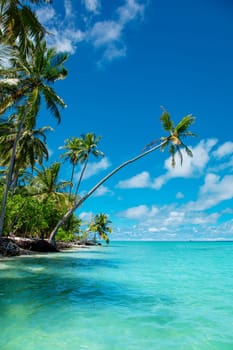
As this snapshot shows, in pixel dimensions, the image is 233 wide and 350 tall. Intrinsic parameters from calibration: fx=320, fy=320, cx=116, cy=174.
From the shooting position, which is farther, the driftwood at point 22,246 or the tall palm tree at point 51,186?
the tall palm tree at point 51,186

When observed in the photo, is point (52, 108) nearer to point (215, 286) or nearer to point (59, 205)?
point (215, 286)

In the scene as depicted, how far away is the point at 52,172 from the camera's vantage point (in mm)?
34656

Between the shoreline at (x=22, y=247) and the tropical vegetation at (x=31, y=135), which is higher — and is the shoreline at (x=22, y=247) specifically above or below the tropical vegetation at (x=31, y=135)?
below

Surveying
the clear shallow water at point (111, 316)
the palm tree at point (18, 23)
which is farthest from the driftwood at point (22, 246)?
the palm tree at point (18, 23)

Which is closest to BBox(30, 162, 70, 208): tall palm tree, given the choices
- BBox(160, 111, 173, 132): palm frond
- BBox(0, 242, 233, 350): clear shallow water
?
BBox(160, 111, 173, 132): palm frond

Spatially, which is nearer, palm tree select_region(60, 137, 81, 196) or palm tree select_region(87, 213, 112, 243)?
palm tree select_region(60, 137, 81, 196)

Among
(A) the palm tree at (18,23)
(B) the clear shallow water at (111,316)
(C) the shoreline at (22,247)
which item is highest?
(A) the palm tree at (18,23)

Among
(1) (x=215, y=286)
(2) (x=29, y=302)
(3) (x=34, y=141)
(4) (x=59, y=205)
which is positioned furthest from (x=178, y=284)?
(4) (x=59, y=205)

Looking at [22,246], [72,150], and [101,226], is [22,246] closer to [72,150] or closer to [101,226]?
[72,150]

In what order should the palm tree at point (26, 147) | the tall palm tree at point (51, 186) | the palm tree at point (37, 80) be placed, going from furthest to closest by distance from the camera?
the tall palm tree at point (51, 186) → the palm tree at point (26, 147) → the palm tree at point (37, 80)

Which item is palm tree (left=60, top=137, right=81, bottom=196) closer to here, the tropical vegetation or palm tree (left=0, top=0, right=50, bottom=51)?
the tropical vegetation

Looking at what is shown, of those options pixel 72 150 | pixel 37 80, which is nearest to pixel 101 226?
pixel 72 150

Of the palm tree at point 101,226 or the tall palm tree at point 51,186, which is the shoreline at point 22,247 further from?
the palm tree at point 101,226

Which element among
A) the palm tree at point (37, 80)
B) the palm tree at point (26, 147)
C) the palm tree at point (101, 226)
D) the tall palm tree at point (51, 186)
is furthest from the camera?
the palm tree at point (101, 226)
